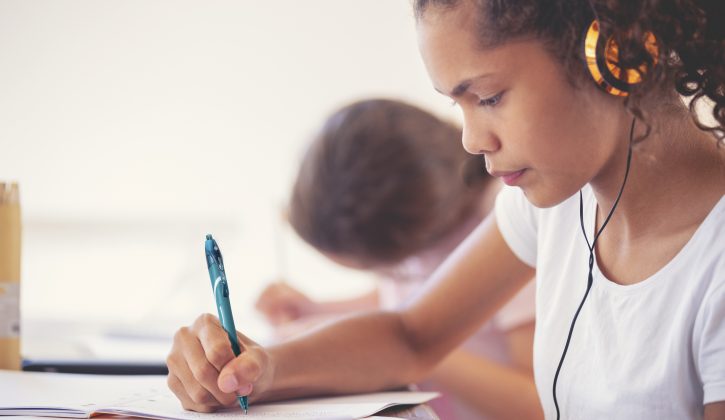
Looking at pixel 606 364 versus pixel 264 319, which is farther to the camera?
pixel 264 319

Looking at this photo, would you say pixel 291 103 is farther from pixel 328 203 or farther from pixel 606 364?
pixel 606 364

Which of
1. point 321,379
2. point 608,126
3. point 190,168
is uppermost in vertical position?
point 190,168

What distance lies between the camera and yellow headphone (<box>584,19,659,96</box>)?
0.65 m

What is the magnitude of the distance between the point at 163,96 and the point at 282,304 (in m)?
1.27

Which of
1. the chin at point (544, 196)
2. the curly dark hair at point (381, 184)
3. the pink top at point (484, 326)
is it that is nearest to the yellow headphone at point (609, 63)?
the chin at point (544, 196)

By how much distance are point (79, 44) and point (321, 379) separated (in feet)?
7.14

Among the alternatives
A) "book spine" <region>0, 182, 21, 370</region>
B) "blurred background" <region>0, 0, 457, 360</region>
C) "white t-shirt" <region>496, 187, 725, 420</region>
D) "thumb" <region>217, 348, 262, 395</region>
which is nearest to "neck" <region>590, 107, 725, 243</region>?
"white t-shirt" <region>496, 187, 725, 420</region>

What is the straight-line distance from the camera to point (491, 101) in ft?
2.31

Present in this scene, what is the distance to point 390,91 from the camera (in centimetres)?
274

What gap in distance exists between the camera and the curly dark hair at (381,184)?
1446 millimetres

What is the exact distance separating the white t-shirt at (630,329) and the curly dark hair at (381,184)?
1.89 ft

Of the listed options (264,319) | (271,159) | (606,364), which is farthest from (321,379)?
(271,159)

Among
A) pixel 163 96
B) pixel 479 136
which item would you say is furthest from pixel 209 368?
pixel 163 96

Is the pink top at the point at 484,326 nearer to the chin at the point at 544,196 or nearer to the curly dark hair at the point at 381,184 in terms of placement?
the curly dark hair at the point at 381,184
